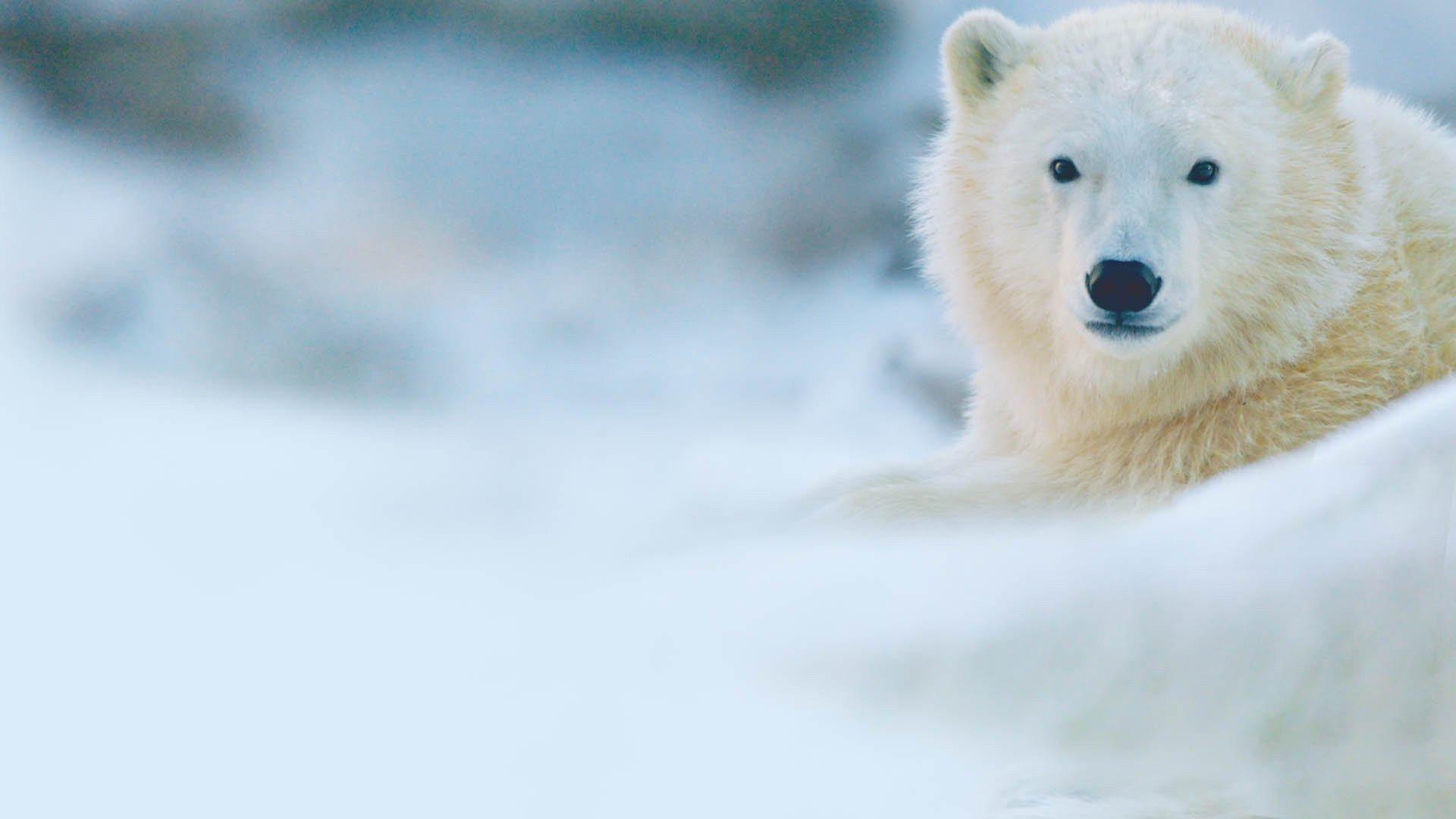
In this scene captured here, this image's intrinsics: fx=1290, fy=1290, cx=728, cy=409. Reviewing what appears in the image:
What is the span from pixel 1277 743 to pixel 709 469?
1.22 feet

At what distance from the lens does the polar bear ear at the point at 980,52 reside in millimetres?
815

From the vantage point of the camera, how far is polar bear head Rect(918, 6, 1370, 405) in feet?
2.39

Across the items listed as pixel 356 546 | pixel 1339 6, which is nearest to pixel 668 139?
pixel 356 546

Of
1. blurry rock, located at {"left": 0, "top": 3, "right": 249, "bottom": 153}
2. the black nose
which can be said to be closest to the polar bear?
the black nose

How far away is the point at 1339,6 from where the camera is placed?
818 mm

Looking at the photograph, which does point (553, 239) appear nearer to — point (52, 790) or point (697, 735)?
point (697, 735)

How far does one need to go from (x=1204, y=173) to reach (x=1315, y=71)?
107 millimetres

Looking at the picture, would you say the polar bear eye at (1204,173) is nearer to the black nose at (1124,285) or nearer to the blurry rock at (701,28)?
the black nose at (1124,285)

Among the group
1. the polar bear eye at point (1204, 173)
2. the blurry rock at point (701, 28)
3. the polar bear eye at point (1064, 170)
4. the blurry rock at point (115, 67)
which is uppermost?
the blurry rock at point (701, 28)

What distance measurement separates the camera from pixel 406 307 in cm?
81

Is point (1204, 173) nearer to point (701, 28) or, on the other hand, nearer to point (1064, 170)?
point (1064, 170)

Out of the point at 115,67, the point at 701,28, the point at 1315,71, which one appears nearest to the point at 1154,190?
the point at 1315,71

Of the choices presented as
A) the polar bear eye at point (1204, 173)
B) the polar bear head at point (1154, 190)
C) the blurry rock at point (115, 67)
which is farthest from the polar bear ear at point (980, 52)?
the blurry rock at point (115, 67)

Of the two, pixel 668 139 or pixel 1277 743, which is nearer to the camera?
pixel 1277 743
